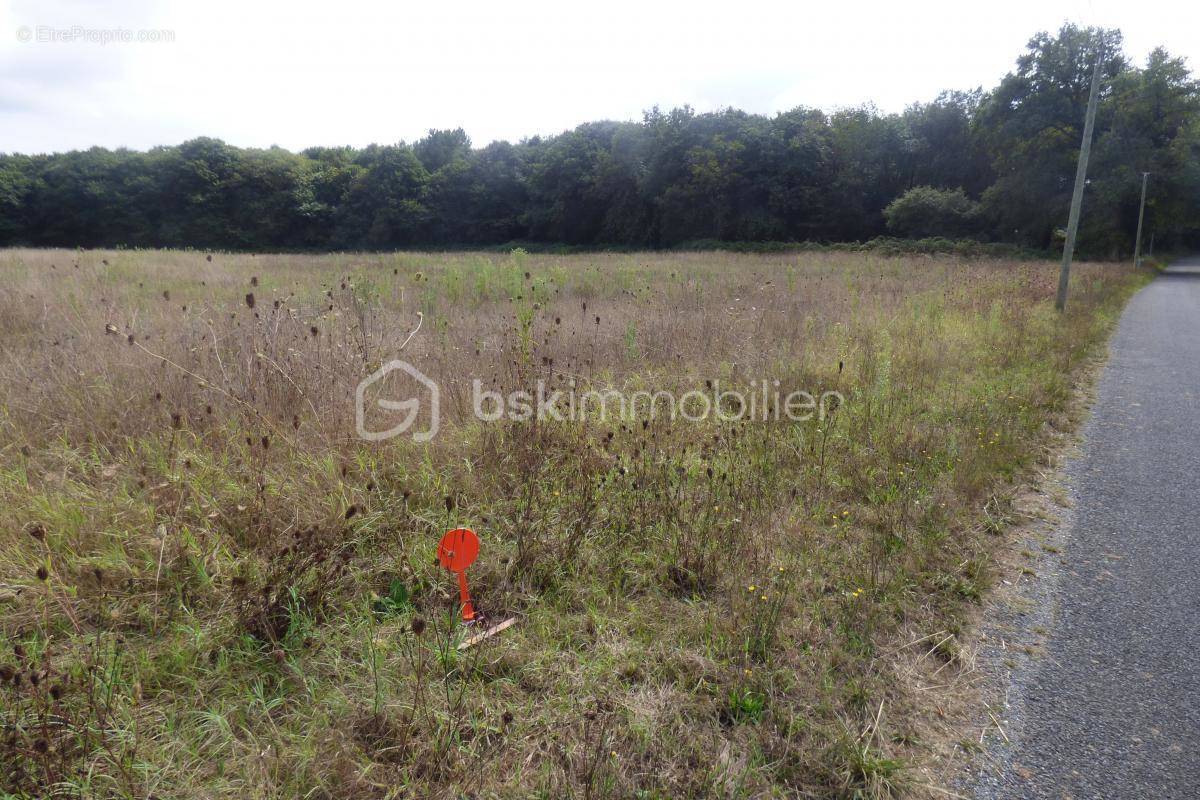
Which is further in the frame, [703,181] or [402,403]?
[703,181]

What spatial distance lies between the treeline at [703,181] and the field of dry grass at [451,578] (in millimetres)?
39450

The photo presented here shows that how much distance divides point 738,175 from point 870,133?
1112 centimetres

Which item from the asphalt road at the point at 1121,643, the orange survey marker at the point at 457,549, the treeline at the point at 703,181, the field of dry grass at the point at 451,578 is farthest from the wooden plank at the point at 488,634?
the treeline at the point at 703,181

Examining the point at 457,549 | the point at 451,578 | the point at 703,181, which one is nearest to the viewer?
the point at 457,549

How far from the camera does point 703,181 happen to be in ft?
149

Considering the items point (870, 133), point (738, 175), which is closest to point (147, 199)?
point (738, 175)

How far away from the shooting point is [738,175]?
44812 mm

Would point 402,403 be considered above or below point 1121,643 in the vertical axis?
above

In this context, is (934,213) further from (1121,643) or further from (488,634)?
(488,634)

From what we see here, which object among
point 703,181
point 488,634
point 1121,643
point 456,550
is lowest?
point 1121,643

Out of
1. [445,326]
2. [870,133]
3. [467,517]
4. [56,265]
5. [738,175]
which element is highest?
[870,133]

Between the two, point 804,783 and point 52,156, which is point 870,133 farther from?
point 52,156

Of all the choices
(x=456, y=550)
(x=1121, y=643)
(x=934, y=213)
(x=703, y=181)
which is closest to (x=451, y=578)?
(x=456, y=550)

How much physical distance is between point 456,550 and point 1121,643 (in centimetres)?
277
